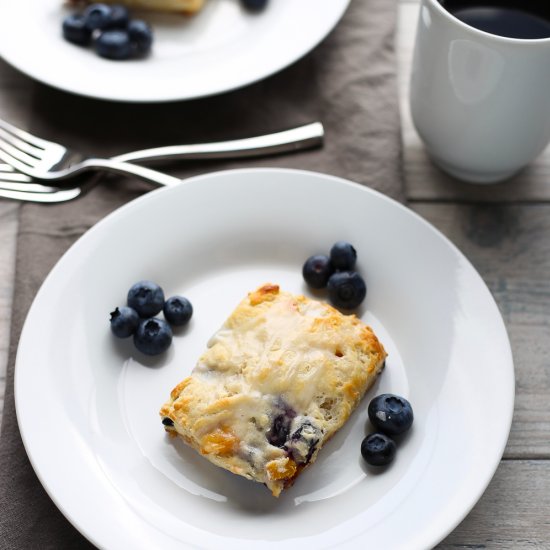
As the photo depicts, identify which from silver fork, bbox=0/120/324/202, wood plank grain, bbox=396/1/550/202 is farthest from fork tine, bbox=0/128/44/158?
wood plank grain, bbox=396/1/550/202

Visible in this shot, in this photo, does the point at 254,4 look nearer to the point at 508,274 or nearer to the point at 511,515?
the point at 508,274

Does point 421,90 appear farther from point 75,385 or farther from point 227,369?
point 75,385

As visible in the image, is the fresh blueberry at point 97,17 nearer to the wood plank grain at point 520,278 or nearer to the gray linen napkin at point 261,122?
the gray linen napkin at point 261,122

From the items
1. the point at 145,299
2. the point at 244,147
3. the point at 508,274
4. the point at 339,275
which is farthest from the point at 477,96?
the point at 145,299

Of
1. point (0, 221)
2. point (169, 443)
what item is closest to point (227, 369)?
point (169, 443)

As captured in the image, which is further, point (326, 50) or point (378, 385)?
point (326, 50)

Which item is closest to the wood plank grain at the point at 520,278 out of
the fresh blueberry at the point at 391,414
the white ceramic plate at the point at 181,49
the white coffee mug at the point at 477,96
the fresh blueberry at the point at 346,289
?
the white coffee mug at the point at 477,96
